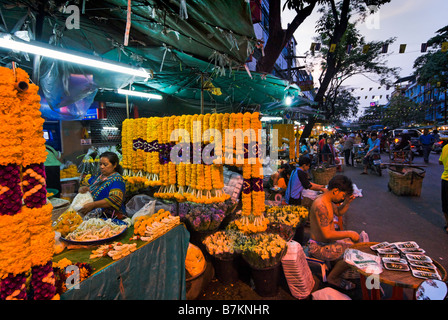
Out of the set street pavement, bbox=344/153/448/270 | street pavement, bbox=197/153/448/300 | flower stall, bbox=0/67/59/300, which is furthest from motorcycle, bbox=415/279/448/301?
flower stall, bbox=0/67/59/300

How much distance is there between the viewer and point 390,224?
5.97 metres

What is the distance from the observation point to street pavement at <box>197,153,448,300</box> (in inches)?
142

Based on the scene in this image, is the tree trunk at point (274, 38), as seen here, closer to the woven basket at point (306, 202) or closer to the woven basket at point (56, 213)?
the woven basket at point (306, 202)

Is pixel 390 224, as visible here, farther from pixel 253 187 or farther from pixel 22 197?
pixel 22 197

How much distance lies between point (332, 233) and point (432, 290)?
1.46 meters

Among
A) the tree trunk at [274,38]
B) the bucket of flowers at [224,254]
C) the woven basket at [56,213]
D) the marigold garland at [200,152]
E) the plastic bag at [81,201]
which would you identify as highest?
the tree trunk at [274,38]

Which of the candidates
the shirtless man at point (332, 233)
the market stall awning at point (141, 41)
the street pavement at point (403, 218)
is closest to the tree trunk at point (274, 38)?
the market stall awning at point (141, 41)

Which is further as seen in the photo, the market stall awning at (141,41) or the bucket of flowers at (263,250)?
the bucket of flowers at (263,250)

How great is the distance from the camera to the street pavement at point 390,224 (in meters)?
3.60

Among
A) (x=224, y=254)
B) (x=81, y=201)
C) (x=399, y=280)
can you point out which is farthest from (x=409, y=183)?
(x=81, y=201)

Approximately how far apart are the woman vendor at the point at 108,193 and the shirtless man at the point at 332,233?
10.3ft
